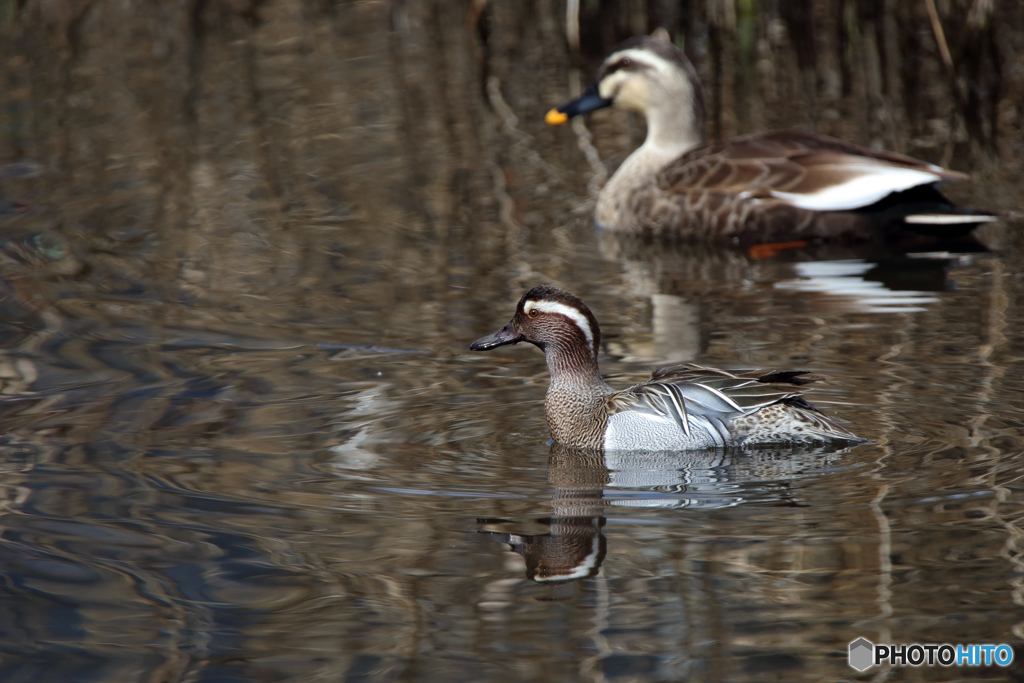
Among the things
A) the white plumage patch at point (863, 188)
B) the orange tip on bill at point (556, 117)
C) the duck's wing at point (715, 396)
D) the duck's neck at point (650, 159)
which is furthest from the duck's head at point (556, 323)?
the orange tip on bill at point (556, 117)

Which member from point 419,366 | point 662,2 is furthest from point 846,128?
point 419,366

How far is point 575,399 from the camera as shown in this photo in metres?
5.96

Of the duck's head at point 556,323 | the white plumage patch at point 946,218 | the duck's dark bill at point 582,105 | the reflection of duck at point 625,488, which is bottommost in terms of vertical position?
the reflection of duck at point 625,488

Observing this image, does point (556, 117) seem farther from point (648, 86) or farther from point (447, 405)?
point (447, 405)

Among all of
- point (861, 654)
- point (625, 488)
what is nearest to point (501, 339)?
point (625, 488)

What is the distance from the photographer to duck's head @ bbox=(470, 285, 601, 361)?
6.08 metres

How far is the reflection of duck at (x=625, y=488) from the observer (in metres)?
4.81

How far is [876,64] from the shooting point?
45.5 ft

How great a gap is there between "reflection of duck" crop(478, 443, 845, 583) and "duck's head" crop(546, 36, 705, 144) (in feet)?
17.1

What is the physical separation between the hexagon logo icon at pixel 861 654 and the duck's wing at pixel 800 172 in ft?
17.4

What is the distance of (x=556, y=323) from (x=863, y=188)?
3660 mm

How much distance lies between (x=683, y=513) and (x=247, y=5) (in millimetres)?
14647

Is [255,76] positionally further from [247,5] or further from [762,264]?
[762,264]

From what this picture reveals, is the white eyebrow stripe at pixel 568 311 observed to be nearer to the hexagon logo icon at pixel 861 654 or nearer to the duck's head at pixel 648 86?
the hexagon logo icon at pixel 861 654
